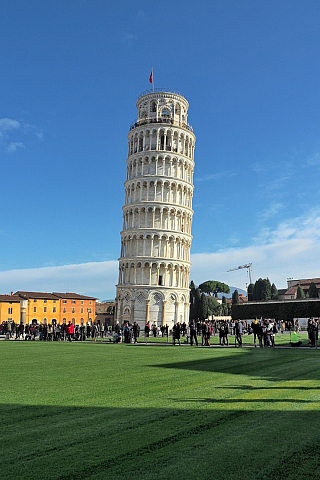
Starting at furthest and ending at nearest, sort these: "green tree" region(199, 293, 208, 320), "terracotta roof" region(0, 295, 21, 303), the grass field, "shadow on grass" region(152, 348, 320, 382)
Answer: "green tree" region(199, 293, 208, 320), "terracotta roof" region(0, 295, 21, 303), "shadow on grass" region(152, 348, 320, 382), the grass field

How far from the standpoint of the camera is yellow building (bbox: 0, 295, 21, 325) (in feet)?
327

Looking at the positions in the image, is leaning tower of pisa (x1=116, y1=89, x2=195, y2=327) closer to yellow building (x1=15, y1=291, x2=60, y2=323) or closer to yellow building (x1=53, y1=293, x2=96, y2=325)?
yellow building (x1=15, y1=291, x2=60, y2=323)

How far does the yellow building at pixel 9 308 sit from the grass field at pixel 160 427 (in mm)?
93261

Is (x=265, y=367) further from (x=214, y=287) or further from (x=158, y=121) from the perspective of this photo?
(x=214, y=287)

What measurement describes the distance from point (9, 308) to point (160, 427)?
101890 millimetres

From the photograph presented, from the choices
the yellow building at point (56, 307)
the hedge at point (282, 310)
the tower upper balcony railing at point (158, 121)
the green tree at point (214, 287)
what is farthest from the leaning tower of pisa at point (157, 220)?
the green tree at point (214, 287)

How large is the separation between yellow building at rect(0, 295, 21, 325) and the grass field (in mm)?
93261

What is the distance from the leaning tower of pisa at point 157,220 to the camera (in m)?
73.5

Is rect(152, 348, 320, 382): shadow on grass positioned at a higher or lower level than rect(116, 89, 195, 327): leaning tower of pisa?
lower

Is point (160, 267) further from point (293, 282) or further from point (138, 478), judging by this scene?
point (293, 282)

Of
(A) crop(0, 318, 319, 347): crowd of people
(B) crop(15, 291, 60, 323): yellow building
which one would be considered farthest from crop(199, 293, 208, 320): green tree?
(A) crop(0, 318, 319, 347): crowd of people

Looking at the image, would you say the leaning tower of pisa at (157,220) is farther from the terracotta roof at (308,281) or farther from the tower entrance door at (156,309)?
the terracotta roof at (308,281)

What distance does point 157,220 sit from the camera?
246ft

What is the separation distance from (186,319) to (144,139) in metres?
34.4
